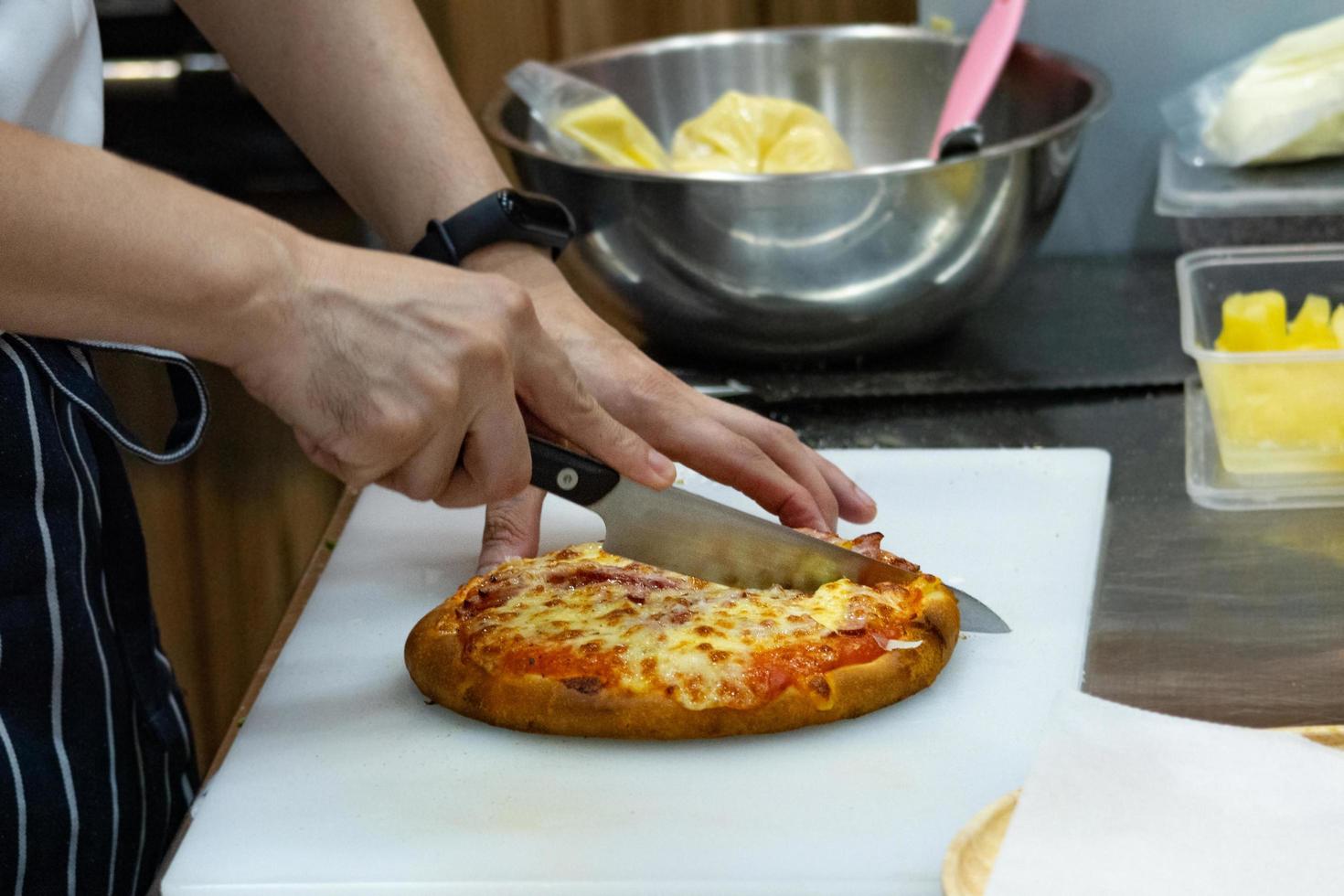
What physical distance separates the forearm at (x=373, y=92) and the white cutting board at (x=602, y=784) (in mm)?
336

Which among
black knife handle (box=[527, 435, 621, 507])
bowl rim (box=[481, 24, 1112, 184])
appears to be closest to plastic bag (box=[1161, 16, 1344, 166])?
bowl rim (box=[481, 24, 1112, 184])

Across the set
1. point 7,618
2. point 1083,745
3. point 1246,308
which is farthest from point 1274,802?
point 7,618

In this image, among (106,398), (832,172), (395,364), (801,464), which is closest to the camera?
(395,364)

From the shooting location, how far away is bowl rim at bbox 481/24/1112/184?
55.0 inches

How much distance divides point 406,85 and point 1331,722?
815mm

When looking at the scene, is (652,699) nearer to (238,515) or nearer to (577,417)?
(577,417)

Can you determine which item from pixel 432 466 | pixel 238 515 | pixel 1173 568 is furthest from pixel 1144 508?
pixel 238 515

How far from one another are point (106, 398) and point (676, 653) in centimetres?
44

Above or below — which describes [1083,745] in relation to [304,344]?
below

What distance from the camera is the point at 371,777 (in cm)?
96

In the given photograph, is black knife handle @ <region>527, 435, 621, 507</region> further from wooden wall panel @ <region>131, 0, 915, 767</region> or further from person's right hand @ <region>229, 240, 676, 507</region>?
wooden wall panel @ <region>131, 0, 915, 767</region>

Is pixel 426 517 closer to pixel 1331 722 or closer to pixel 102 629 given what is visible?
pixel 102 629

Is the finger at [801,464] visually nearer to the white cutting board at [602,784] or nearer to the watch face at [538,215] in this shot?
the white cutting board at [602,784]

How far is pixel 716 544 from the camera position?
1093mm
